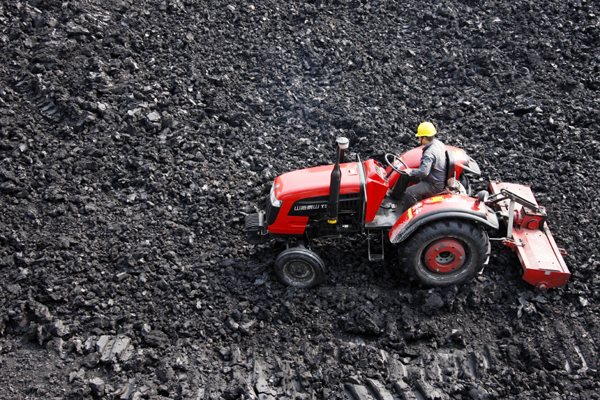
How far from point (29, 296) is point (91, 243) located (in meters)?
0.90

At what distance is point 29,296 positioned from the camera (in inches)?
258

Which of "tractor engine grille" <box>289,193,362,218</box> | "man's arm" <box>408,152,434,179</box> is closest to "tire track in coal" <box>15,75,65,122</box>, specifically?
"tractor engine grille" <box>289,193,362,218</box>

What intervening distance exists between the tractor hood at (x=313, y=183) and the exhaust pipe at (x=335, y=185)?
5.6 inches

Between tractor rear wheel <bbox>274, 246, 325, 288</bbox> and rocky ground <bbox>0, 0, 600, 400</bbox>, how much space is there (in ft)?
0.43

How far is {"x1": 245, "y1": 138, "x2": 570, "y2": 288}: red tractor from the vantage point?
660cm

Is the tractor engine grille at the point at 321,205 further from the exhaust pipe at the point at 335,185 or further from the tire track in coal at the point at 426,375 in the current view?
the tire track in coal at the point at 426,375

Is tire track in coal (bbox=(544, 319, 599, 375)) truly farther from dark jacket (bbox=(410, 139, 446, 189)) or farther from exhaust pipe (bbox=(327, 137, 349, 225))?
exhaust pipe (bbox=(327, 137, 349, 225))

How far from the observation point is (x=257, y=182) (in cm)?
824

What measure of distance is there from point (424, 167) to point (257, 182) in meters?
2.26

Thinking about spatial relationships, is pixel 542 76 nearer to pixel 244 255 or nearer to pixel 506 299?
pixel 506 299

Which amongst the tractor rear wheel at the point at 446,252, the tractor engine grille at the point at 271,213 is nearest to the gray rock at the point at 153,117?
the tractor engine grille at the point at 271,213

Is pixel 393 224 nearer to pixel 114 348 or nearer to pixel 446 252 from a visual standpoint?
pixel 446 252

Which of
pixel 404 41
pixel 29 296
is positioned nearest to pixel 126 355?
pixel 29 296

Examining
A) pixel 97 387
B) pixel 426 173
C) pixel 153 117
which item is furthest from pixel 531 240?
pixel 153 117
